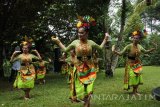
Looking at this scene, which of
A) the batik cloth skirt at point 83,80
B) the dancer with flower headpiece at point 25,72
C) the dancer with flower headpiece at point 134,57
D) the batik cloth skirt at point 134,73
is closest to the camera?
the batik cloth skirt at point 83,80

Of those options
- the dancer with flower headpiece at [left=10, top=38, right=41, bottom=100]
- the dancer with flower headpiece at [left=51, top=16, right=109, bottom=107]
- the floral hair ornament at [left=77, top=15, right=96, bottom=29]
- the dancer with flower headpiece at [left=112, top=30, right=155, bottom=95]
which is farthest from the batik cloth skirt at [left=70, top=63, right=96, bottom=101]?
the dancer with flower headpiece at [left=10, top=38, right=41, bottom=100]

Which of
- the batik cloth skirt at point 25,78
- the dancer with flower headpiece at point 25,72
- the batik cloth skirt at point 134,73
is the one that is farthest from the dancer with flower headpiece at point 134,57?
the batik cloth skirt at point 25,78

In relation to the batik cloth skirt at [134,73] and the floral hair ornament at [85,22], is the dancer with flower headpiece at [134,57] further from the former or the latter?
the floral hair ornament at [85,22]

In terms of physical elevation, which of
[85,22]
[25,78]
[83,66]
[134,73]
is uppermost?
[85,22]

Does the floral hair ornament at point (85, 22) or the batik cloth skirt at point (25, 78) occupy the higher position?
the floral hair ornament at point (85, 22)

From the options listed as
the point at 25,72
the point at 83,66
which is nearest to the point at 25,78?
the point at 25,72

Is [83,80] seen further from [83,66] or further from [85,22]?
[85,22]

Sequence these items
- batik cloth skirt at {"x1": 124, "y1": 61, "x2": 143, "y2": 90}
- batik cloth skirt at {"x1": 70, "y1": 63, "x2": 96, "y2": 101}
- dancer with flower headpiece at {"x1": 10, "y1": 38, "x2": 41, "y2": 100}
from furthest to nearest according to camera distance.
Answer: dancer with flower headpiece at {"x1": 10, "y1": 38, "x2": 41, "y2": 100}
batik cloth skirt at {"x1": 124, "y1": 61, "x2": 143, "y2": 90}
batik cloth skirt at {"x1": 70, "y1": 63, "x2": 96, "y2": 101}

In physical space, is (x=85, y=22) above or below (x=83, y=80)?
above

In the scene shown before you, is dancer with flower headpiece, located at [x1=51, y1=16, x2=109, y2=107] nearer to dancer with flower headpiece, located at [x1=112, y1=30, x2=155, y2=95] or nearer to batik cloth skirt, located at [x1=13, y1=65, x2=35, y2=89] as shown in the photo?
dancer with flower headpiece, located at [x1=112, y1=30, x2=155, y2=95]

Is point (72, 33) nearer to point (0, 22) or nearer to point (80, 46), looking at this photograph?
point (0, 22)

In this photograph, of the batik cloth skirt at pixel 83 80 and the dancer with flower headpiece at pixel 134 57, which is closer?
the batik cloth skirt at pixel 83 80

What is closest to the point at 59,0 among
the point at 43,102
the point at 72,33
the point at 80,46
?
the point at 72,33

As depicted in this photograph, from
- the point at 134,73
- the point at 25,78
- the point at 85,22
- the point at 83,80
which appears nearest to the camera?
the point at 83,80
